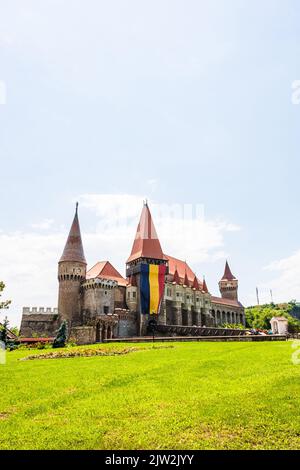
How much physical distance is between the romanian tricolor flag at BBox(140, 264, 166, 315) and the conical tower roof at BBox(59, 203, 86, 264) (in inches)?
370

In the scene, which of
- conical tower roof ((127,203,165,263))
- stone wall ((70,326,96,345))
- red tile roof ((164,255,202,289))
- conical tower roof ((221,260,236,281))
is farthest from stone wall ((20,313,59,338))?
conical tower roof ((221,260,236,281))

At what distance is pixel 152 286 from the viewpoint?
5131 centimetres

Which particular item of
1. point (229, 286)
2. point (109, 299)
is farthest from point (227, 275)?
point (109, 299)

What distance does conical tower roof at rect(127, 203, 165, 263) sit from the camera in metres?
55.4

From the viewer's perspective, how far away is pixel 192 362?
1366 cm

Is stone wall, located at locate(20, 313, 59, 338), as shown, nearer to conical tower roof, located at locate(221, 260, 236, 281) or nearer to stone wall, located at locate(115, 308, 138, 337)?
stone wall, located at locate(115, 308, 138, 337)

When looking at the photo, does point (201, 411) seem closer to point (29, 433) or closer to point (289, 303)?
point (29, 433)

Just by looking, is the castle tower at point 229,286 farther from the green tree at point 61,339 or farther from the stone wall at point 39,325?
the green tree at point 61,339

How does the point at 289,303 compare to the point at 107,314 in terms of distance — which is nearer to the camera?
the point at 107,314

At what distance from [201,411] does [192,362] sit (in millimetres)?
6781

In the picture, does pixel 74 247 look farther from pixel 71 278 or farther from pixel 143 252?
pixel 143 252
